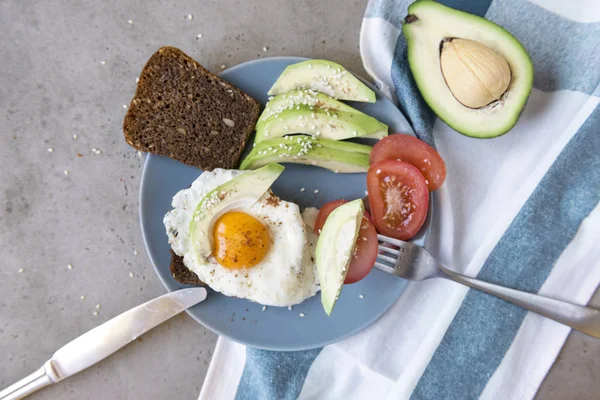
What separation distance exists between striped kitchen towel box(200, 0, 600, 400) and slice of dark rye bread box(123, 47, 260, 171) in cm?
45

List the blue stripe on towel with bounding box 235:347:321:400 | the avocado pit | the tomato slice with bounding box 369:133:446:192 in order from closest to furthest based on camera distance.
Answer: the avocado pit
the tomato slice with bounding box 369:133:446:192
the blue stripe on towel with bounding box 235:347:321:400

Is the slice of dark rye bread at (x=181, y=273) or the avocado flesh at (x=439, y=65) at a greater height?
the avocado flesh at (x=439, y=65)

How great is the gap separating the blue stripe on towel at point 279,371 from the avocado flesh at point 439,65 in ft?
2.74

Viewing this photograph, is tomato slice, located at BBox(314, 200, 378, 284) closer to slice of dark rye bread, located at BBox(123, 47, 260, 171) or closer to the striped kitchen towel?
the striped kitchen towel

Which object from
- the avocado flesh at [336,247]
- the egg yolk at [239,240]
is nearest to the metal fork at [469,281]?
the avocado flesh at [336,247]

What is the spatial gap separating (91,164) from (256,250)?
672 millimetres

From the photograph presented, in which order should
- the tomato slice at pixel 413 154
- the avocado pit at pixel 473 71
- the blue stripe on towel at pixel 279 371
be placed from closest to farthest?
the avocado pit at pixel 473 71 < the tomato slice at pixel 413 154 < the blue stripe on towel at pixel 279 371

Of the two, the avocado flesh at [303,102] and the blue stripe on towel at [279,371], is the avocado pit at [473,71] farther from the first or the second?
the blue stripe on towel at [279,371]

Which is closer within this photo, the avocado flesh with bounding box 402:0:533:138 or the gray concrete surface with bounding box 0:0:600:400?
the avocado flesh with bounding box 402:0:533:138

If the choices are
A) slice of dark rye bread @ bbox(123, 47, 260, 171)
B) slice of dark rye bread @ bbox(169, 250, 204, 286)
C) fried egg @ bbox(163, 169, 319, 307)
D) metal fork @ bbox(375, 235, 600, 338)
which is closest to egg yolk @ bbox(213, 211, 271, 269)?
fried egg @ bbox(163, 169, 319, 307)

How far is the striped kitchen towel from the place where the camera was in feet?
5.02

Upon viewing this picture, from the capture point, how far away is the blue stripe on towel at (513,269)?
5.04 ft

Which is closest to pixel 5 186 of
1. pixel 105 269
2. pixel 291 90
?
pixel 105 269

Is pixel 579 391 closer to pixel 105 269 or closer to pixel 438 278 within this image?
pixel 438 278
